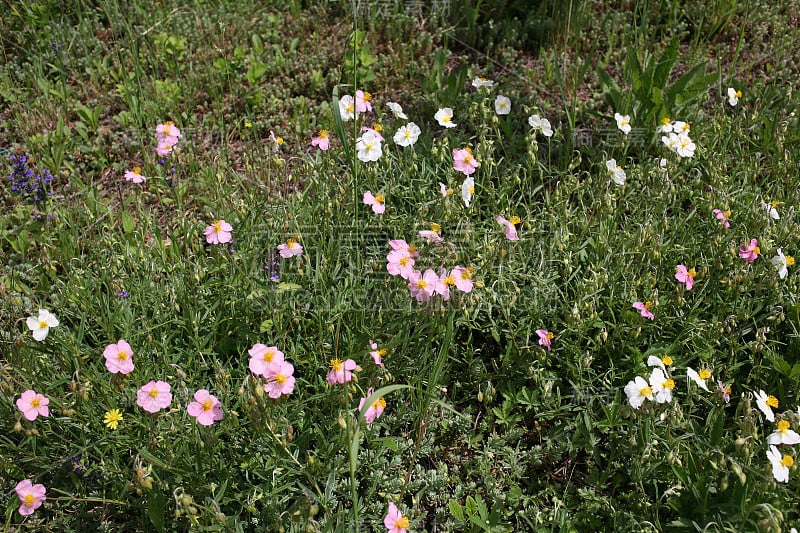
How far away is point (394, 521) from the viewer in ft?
6.55

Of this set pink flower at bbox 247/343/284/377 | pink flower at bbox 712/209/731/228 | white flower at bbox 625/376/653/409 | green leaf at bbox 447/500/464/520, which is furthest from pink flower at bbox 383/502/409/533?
pink flower at bbox 712/209/731/228

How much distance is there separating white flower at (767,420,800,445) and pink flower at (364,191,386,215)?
5.15 ft

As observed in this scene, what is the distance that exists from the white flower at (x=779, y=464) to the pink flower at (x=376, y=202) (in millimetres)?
1585

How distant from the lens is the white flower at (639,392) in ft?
7.11

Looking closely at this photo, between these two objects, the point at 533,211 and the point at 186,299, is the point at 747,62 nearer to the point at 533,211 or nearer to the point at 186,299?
the point at 533,211

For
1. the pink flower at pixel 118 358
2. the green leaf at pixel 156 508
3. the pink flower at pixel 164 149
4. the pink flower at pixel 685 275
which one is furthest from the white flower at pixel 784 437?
the pink flower at pixel 164 149

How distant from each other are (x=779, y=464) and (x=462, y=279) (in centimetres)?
111

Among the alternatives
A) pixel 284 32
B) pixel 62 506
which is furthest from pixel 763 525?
pixel 284 32

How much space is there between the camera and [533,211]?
3.10 metres

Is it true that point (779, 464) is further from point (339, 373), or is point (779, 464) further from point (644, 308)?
point (339, 373)

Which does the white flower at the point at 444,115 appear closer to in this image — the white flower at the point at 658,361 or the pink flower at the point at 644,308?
the pink flower at the point at 644,308

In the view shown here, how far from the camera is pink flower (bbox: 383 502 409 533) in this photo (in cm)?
199

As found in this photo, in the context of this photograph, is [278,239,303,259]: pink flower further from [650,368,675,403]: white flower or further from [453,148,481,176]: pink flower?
[650,368,675,403]: white flower

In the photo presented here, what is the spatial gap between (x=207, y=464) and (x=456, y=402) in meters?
0.95
